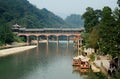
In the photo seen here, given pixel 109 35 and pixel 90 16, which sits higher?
pixel 90 16

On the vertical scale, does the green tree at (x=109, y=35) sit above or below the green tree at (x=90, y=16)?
below

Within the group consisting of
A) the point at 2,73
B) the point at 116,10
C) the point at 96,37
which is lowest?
the point at 2,73

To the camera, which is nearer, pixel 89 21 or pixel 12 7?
pixel 89 21

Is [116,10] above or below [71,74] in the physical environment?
above

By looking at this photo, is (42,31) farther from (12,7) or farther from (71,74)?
(71,74)

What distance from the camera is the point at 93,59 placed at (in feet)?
144

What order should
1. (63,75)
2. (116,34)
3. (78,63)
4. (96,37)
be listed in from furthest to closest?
(96,37) < (78,63) < (63,75) < (116,34)

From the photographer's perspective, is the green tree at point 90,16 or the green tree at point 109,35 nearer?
the green tree at point 109,35

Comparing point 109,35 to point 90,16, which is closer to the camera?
point 109,35

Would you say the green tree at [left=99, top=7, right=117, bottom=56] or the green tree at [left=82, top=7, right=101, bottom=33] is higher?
the green tree at [left=82, top=7, right=101, bottom=33]

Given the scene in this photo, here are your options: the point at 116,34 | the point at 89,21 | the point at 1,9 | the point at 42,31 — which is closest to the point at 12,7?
the point at 1,9

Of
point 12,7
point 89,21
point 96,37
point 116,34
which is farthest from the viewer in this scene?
point 12,7

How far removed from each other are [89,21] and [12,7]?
273ft

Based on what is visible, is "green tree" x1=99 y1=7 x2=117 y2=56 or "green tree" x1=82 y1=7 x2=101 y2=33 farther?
"green tree" x1=82 y1=7 x2=101 y2=33
